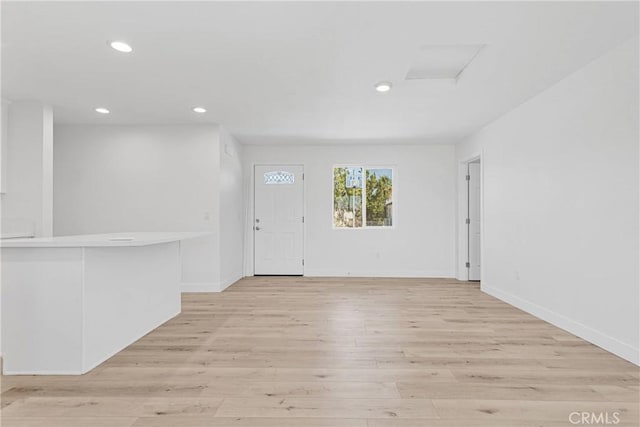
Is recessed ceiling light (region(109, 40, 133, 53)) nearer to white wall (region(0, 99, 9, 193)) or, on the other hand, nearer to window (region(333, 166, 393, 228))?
white wall (region(0, 99, 9, 193))

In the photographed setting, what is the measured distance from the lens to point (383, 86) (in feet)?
11.3

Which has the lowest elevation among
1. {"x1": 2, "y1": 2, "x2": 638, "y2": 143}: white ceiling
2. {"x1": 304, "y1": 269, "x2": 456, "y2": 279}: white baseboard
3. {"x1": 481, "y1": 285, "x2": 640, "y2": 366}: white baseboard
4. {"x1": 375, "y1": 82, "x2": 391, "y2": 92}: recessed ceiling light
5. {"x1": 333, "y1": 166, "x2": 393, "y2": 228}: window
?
{"x1": 304, "y1": 269, "x2": 456, "y2": 279}: white baseboard

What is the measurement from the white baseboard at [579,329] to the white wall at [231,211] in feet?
12.8

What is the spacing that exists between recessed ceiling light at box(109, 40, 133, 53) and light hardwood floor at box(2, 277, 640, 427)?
2376 millimetres

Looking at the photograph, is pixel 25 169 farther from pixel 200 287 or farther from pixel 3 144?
pixel 200 287

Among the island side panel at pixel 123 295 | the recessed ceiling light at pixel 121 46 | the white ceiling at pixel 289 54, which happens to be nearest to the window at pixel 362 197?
the white ceiling at pixel 289 54

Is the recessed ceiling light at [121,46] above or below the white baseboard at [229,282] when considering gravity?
above

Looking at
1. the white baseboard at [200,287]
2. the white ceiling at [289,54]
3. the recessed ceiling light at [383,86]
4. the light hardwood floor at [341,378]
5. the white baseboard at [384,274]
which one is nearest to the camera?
the light hardwood floor at [341,378]

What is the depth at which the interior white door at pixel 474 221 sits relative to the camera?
598cm

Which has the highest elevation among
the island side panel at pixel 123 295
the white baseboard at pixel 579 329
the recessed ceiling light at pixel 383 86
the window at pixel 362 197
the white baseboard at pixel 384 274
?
the recessed ceiling light at pixel 383 86

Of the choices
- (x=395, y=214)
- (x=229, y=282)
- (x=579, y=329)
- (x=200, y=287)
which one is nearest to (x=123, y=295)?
(x=200, y=287)

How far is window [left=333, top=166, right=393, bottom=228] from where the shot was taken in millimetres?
6426

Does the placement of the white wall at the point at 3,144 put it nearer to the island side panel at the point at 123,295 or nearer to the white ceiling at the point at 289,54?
the white ceiling at the point at 289,54

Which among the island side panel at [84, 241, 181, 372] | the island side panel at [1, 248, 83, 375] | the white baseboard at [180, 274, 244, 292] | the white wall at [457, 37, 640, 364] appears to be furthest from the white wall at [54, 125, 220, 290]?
the white wall at [457, 37, 640, 364]
